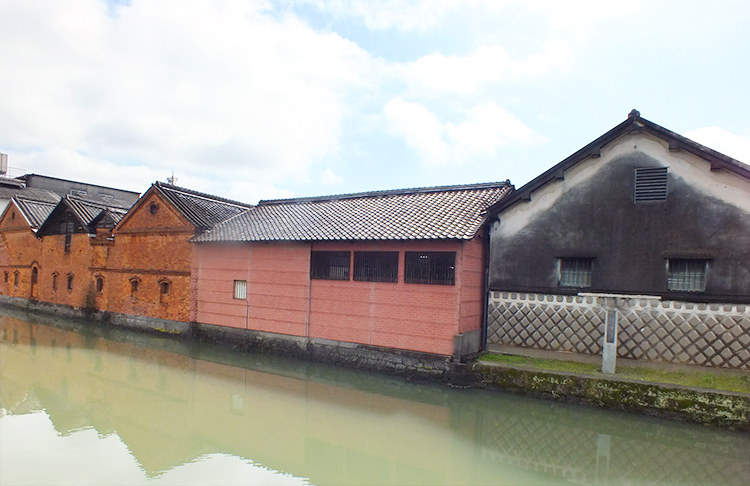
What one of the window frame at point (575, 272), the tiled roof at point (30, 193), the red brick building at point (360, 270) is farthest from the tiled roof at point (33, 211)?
the window frame at point (575, 272)

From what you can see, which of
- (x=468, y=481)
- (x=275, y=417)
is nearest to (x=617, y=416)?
(x=468, y=481)

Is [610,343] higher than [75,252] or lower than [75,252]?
lower

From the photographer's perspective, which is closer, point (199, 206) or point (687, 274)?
point (687, 274)

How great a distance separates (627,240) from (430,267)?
453 cm

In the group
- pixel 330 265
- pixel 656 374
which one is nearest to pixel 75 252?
pixel 330 265

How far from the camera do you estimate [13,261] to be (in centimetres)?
2516

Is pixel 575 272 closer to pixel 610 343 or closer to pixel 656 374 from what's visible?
pixel 610 343

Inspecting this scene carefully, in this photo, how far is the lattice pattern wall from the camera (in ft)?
30.1

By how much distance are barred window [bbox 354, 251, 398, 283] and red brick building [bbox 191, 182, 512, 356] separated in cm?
3

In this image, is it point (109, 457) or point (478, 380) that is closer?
point (109, 457)

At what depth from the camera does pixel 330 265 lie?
1331 centimetres

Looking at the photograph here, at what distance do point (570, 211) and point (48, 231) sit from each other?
24754 mm

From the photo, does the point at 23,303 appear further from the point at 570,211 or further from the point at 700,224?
the point at 700,224

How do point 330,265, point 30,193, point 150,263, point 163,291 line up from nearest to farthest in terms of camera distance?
point 330,265 < point 163,291 < point 150,263 < point 30,193
